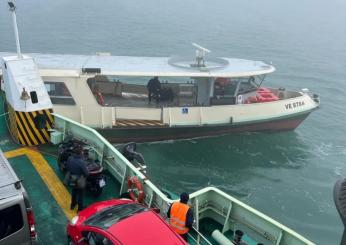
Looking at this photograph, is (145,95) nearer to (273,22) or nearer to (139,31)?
(139,31)

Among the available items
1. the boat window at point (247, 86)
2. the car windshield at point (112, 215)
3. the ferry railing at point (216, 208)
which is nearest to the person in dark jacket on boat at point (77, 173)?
the ferry railing at point (216, 208)

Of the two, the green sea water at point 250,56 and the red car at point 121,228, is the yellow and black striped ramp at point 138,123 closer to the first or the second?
the green sea water at point 250,56

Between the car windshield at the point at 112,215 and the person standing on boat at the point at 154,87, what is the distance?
877 centimetres

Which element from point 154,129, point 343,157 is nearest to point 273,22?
point 343,157

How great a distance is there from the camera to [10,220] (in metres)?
5.52

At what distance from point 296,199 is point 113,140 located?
22.7 feet

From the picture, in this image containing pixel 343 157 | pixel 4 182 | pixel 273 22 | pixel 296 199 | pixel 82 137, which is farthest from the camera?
pixel 273 22

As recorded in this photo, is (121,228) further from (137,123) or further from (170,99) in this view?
(170,99)

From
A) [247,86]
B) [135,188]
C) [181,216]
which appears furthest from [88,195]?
[247,86]

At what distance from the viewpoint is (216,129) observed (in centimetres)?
1481

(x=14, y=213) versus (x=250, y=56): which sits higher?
(x=14, y=213)

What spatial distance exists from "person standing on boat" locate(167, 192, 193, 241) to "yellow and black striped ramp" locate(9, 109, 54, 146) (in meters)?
5.55

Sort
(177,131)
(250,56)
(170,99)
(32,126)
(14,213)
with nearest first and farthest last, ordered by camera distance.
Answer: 1. (14,213)
2. (32,126)
3. (177,131)
4. (170,99)
5. (250,56)

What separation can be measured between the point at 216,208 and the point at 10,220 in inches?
163
